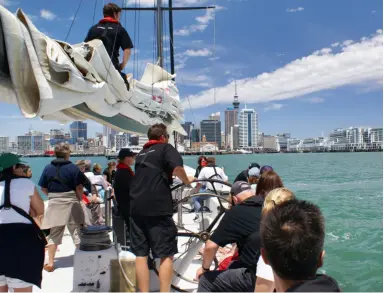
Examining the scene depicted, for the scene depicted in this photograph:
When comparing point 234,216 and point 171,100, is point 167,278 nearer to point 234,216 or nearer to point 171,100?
point 234,216

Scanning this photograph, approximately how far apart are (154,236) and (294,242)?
1814mm

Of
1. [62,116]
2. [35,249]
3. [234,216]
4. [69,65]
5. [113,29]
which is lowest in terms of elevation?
[35,249]

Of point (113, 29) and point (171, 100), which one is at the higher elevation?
point (113, 29)

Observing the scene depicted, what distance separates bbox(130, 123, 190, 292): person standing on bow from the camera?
279cm

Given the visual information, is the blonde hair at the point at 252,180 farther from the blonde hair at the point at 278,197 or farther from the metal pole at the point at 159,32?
the metal pole at the point at 159,32

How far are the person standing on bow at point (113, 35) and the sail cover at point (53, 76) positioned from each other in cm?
51

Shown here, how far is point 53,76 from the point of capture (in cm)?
265

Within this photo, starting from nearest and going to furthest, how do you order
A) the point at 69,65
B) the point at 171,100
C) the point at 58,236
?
1. the point at 69,65
2. the point at 58,236
3. the point at 171,100

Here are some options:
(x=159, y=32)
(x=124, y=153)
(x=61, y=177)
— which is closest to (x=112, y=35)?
(x=124, y=153)

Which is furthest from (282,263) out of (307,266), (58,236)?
(58,236)

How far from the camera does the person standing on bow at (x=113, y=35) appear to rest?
4332 millimetres

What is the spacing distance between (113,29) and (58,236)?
260 centimetres

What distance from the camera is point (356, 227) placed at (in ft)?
31.4

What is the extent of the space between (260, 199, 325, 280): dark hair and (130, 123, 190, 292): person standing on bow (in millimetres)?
1613
